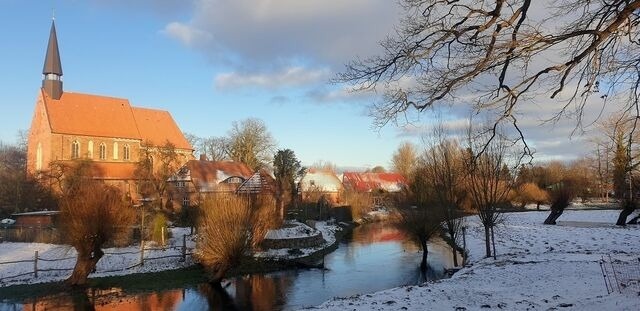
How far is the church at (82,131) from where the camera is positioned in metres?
58.9

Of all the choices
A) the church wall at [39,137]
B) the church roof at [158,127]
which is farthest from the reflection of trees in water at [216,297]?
the church roof at [158,127]

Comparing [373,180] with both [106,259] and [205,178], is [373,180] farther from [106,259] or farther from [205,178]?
[106,259]

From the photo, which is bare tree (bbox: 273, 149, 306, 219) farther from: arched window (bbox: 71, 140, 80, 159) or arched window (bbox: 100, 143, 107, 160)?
arched window (bbox: 71, 140, 80, 159)

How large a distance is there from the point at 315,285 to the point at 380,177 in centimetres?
6990

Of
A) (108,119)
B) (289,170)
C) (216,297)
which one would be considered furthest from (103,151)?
(216,297)

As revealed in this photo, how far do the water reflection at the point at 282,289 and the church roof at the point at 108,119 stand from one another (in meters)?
43.6

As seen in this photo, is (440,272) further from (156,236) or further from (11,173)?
(11,173)

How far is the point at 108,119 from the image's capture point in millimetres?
65000

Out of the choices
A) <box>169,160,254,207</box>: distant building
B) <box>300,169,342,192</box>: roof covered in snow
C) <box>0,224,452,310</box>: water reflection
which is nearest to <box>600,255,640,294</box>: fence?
<box>0,224,452,310</box>: water reflection

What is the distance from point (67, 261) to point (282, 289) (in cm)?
1114

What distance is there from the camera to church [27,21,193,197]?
5888cm

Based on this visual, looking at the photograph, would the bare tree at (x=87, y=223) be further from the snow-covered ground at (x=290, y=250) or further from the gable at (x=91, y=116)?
the gable at (x=91, y=116)

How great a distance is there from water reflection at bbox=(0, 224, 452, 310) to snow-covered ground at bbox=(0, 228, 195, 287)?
3.31m

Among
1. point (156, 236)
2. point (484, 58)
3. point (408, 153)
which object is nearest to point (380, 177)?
point (408, 153)
